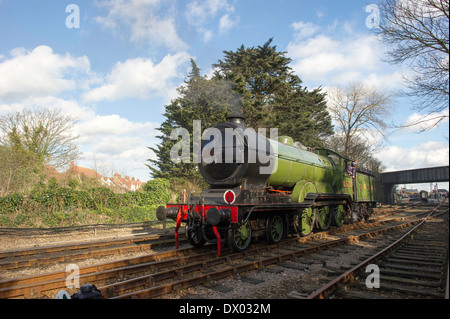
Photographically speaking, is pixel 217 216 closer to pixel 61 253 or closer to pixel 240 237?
pixel 240 237

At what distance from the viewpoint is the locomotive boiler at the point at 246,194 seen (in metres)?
6.98

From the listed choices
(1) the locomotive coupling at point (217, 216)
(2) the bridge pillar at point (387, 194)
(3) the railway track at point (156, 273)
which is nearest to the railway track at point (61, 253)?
(3) the railway track at point (156, 273)

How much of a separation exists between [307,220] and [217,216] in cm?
496

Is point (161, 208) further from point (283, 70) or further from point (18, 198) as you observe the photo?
point (283, 70)

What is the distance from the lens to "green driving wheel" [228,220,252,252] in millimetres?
6937

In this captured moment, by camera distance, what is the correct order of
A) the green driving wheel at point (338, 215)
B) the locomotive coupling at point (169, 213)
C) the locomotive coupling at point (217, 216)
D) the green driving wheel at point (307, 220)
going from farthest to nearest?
the green driving wheel at point (338, 215)
the green driving wheel at point (307, 220)
the locomotive coupling at point (169, 213)
the locomotive coupling at point (217, 216)

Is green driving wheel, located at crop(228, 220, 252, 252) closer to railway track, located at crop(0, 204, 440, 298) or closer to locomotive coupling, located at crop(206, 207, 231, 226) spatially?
railway track, located at crop(0, 204, 440, 298)

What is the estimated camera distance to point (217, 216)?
6359mm

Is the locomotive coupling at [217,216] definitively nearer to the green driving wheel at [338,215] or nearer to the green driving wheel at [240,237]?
the green driving wheel at [240,237]

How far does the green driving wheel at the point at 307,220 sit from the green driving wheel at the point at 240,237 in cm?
253

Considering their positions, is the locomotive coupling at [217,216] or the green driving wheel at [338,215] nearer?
the locomotive coupling at [217,216]

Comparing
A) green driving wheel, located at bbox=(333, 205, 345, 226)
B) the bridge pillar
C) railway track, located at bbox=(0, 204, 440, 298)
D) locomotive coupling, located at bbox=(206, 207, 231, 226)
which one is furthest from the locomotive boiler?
the bridge pillar

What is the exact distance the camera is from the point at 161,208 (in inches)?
318

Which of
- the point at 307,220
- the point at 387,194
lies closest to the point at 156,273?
the point at 307,220
